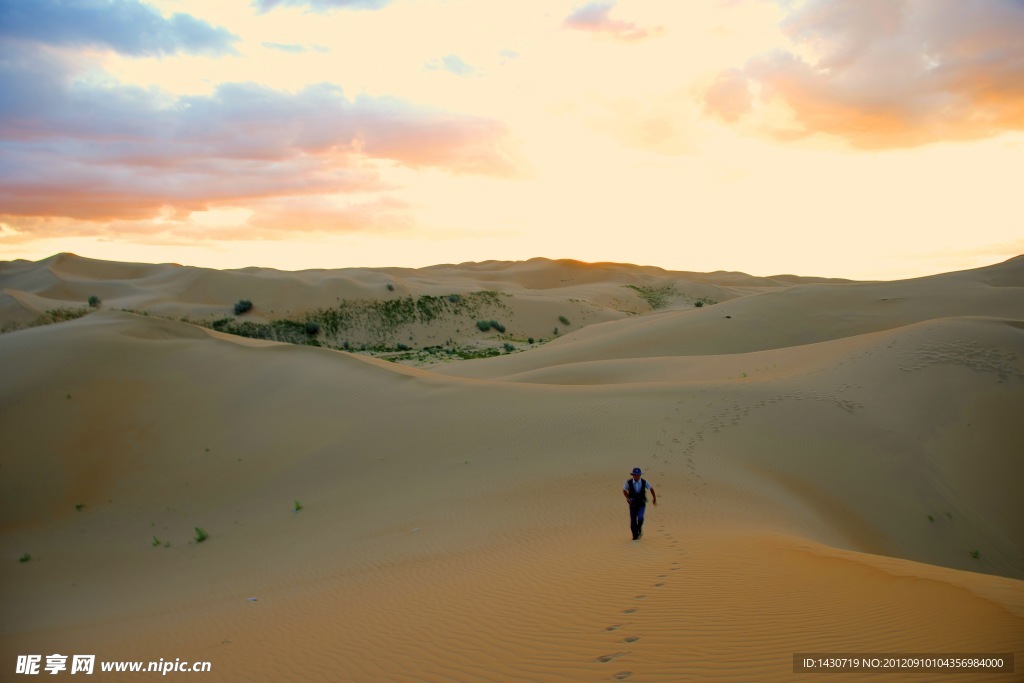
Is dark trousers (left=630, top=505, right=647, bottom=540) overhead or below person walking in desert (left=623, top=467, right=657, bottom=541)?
below

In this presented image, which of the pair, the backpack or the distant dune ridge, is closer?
the distant dune ridge

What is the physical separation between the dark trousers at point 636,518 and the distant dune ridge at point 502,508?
0.88ft

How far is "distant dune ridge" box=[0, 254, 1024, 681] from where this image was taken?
636 centimetres

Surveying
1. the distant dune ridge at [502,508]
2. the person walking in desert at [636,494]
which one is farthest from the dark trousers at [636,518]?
the distant dune ridge at [502,508]

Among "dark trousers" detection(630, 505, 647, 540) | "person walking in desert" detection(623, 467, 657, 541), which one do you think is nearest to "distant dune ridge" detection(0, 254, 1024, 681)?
"dark trousers" detection(630, 505, 647, 540)

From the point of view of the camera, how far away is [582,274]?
11519 centimetres

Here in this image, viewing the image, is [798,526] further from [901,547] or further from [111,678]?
[111,678]

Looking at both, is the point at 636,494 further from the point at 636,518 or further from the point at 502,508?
the point at 502,508

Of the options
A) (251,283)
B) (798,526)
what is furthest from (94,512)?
(251,283)

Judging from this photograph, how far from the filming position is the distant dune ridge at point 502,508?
6363 millimetres

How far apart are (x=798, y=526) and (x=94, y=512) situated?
1378 cm

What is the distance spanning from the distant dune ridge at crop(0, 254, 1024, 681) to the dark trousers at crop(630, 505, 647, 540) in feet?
0.88

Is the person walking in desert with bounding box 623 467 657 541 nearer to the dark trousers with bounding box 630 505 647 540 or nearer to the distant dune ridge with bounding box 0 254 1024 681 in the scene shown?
the dark trousers with bounding box 630 505 647 540

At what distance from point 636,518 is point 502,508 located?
3.54 meters
